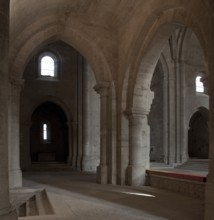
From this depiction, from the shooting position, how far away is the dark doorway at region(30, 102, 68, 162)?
23.5 meters

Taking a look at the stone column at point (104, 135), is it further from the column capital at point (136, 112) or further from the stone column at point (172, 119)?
the stone column at point (172, 119)

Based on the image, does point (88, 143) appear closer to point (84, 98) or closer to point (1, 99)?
point (84, 98)

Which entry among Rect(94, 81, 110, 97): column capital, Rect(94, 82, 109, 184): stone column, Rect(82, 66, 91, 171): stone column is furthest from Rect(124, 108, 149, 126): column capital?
Rect(82, 66, 91, 171): stone column

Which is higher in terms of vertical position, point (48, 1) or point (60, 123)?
point (48, 1)

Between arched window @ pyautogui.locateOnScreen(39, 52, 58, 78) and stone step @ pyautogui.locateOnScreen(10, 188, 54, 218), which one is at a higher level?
arched window @ pyautogui.locateOnScreen(39, 52, 58, 78)

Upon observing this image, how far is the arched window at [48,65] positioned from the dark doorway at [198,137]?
→ 11121mm

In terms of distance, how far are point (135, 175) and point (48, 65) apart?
40.2ft

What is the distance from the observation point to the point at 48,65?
67.9 feet

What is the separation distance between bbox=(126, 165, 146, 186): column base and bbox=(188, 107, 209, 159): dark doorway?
1388cm

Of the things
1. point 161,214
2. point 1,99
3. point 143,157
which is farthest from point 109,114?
point 1,99

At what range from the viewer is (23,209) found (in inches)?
339

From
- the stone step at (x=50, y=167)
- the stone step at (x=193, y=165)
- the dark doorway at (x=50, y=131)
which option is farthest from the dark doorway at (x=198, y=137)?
the stone step at (x=50, y=167)

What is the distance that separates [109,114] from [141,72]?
6.66 feet

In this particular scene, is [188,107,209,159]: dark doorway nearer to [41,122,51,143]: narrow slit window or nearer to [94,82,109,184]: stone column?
[41,122,51,143]: narrow slit window
